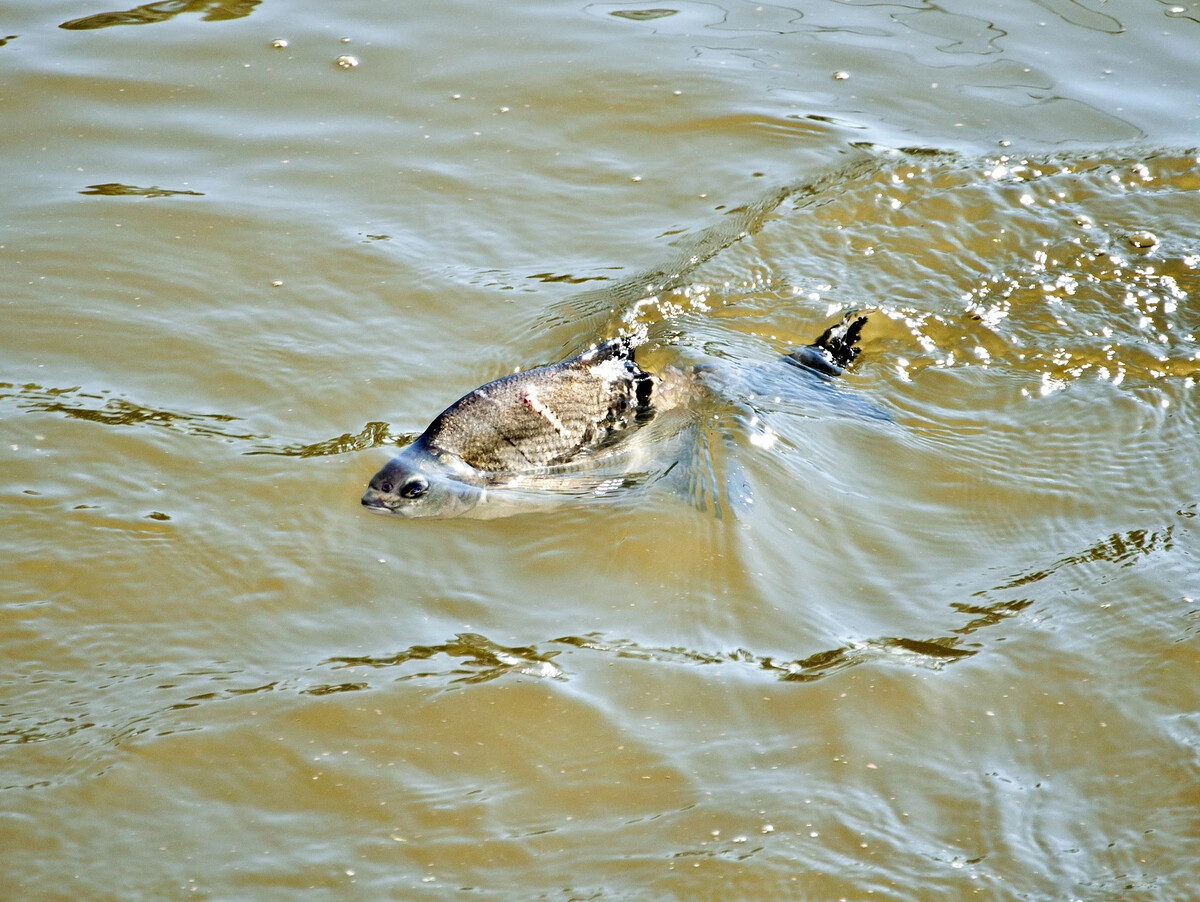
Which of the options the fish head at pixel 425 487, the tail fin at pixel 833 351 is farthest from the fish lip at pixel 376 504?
the tail fin at pixel 833 351

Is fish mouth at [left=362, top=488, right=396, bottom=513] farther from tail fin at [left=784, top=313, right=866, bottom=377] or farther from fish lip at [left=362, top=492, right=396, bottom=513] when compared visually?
tail fin at [left=784, top=313, right=866, bottom=377]

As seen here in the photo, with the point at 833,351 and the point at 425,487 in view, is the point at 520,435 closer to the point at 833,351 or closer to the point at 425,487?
the point at 425,487

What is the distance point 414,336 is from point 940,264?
2.92 metres

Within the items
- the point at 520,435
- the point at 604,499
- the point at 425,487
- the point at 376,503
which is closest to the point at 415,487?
the point at 425,487

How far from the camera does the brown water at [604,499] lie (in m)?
3.29

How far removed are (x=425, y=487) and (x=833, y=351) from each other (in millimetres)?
2237

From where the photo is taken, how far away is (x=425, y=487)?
13.9 ft

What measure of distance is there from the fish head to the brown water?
87 millimetres

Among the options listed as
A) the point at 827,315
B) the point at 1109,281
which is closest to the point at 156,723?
the point at 827,315

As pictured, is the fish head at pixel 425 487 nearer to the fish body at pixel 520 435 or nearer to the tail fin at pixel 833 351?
the fish body at pixel 520 435

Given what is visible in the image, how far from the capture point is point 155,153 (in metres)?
6.44

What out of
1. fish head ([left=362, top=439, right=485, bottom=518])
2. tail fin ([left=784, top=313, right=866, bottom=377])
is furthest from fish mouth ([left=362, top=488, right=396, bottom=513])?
tail fin ([left=784, top=313, right=866, bottom=377])

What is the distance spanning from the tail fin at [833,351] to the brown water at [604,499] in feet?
0.53

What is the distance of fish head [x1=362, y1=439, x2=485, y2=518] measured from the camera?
4.26 metres
